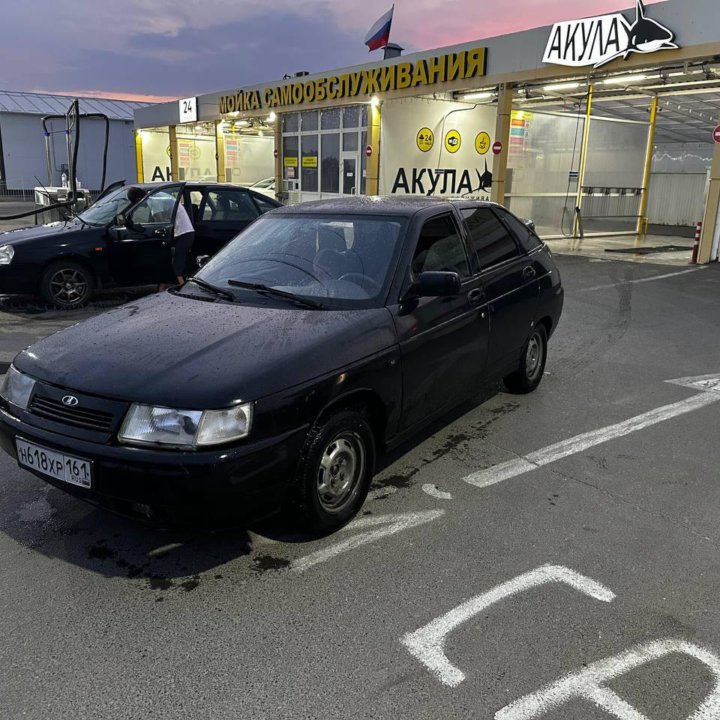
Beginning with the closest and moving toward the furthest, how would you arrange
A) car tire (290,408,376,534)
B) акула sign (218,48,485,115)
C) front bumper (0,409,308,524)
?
front bumper (0,409,308,524), car tire (290,408,376,534), акула sign (218,48,485,115)

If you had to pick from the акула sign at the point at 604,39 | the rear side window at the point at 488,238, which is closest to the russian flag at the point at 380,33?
the акула sign at the point at 604,39

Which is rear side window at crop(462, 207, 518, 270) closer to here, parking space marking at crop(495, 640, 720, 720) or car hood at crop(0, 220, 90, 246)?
parking space marking at crop(495, 640, 720, 720)

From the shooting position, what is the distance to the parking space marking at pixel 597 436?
413cm

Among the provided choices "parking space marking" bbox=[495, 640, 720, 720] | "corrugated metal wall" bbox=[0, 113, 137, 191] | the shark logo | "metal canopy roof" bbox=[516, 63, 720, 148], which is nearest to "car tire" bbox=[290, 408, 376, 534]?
"parking space marking" bbox=[495, 640, 720, 720]

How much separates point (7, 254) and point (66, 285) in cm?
79

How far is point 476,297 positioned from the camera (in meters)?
4.40

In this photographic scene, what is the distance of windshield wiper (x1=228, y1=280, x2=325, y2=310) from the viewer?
362 cm

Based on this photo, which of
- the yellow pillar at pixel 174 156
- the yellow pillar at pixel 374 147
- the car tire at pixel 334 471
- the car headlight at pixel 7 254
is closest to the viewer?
the car tire at pixel 334 471

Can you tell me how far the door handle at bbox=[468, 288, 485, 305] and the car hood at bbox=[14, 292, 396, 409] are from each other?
3.11ft

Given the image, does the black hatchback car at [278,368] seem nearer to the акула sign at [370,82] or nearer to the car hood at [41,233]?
the car hood at [41,233]

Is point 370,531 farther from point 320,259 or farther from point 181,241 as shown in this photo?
point 181,241

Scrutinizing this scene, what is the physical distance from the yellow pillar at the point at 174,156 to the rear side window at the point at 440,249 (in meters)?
27.9

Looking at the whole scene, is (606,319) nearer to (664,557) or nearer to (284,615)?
(664,557)

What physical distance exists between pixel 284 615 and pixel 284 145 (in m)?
21.4
